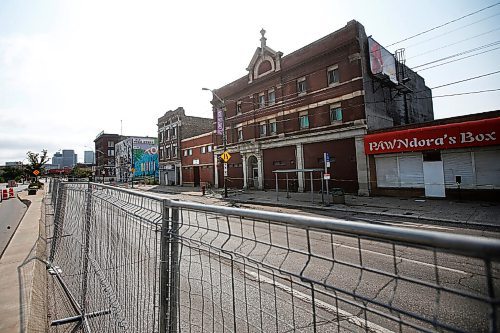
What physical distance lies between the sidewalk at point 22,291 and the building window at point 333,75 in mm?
21294

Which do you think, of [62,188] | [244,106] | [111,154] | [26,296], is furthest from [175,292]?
[111,154]

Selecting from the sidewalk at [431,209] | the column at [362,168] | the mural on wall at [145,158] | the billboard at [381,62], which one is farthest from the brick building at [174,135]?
the billboard at [381,62]

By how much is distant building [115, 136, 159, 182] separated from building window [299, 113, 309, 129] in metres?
36.7

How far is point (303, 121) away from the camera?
23.8 meters

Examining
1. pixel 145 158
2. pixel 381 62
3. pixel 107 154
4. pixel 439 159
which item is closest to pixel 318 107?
pixel 381 62

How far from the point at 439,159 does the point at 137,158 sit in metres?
58.5

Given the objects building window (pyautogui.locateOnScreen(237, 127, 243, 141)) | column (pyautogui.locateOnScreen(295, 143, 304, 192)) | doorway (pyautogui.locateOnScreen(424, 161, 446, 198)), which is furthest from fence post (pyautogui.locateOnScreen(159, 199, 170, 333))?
building window (pyautogui.locateOnScreen(237, 127, 243, 141))

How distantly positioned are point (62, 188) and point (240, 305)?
221 inches

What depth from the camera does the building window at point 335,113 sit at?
21.0 metres

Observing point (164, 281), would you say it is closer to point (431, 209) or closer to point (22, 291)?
point (22, 291)

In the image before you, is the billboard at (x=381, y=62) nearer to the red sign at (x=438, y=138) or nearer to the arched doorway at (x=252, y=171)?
the red sign at (x=438, y=138)

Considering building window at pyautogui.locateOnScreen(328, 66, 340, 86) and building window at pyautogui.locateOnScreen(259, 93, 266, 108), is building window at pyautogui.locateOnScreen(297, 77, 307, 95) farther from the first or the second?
building window at pyautogui.locateOnScreen(259, 93, 266, 108)

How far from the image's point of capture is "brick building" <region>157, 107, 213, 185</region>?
43125mm

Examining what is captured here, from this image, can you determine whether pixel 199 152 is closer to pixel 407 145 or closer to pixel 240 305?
pixel 407 145
